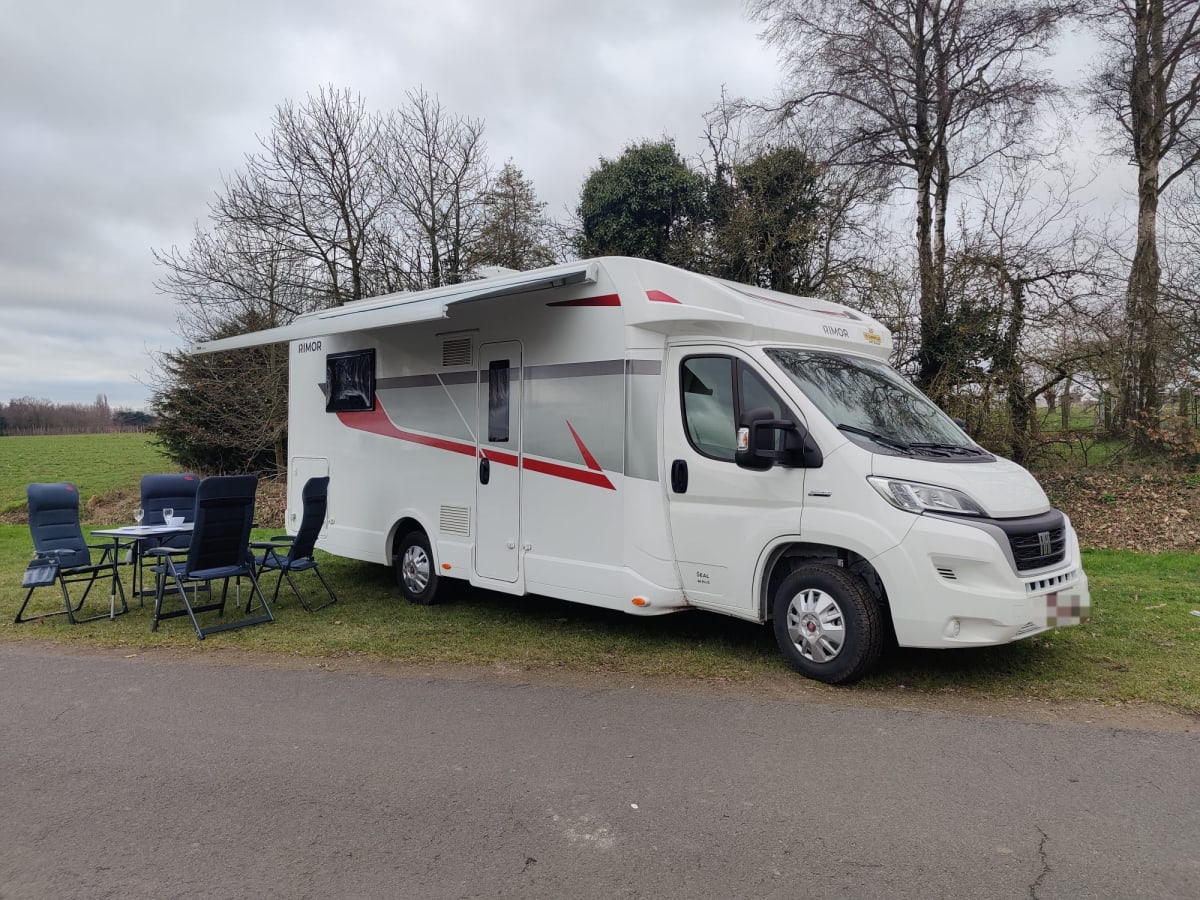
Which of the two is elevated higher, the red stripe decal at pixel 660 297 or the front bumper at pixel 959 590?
the red stripe decal at pixel 660 297

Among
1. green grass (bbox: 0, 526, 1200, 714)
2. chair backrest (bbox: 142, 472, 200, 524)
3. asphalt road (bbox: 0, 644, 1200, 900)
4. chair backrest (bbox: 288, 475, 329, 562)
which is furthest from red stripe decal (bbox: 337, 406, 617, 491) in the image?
chair backrest (bbox: 142, 472, 200, 524)

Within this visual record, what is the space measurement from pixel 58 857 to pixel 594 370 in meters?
4.31

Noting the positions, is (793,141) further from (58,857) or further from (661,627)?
(58,857)

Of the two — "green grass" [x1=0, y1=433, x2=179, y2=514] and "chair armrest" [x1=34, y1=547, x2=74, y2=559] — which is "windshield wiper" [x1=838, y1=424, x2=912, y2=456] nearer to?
"chair armrest" [x1=34, y1=547, x2=74, y2=559]

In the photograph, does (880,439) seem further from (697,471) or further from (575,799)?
(575,799)

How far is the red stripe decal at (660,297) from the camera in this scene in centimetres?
603

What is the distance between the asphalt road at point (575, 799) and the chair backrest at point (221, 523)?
6.47ft

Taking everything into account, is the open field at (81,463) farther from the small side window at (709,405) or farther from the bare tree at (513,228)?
the small side window at (709,405)

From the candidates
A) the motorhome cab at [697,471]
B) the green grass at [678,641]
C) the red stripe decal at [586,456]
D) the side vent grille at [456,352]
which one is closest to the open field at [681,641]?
the green grass at [678,641]

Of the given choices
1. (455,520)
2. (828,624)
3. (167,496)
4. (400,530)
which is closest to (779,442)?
(828,624)

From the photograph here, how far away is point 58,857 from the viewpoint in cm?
336

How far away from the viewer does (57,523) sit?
835cm

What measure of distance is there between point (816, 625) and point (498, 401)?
3.24 m

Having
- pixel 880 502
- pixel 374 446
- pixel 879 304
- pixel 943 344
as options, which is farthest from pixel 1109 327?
pixel 374 446
